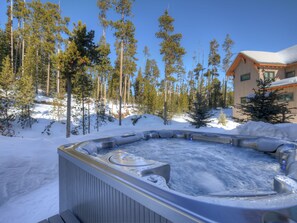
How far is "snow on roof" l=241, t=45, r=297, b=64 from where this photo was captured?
10.8 m

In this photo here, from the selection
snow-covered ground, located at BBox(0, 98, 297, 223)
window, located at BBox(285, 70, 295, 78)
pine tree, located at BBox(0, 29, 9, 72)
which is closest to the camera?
snow-covered ground, located at BBox(0, 98, 297, 223)

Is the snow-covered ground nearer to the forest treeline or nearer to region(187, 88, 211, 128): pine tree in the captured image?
the forest treeline

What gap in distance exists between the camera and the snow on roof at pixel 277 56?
427 inches

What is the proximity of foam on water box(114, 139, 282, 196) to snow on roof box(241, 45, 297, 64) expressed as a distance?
370 inches

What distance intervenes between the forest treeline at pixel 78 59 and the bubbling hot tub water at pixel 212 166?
5.27 m

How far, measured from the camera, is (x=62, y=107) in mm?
12148

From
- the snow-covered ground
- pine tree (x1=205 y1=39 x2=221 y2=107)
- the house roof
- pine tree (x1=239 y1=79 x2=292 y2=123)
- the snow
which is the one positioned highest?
pine tree (x1=205 y1=39 x2=221 y2=107)

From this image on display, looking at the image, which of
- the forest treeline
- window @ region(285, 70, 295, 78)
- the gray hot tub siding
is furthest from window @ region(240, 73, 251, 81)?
the gray hot tub siding

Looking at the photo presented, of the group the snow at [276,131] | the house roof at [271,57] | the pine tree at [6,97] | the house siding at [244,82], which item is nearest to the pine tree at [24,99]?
the pine tree at [6,97]

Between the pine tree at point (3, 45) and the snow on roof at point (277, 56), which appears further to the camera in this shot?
the pine tree at point (3, 45)

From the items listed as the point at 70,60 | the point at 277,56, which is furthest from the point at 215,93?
the point at 70,60

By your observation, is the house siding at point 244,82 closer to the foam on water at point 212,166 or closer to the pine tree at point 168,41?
the pine tree at point 168,41

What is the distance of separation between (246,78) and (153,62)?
13.6 meters

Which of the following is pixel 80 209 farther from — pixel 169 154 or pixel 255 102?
pixel 255 102
